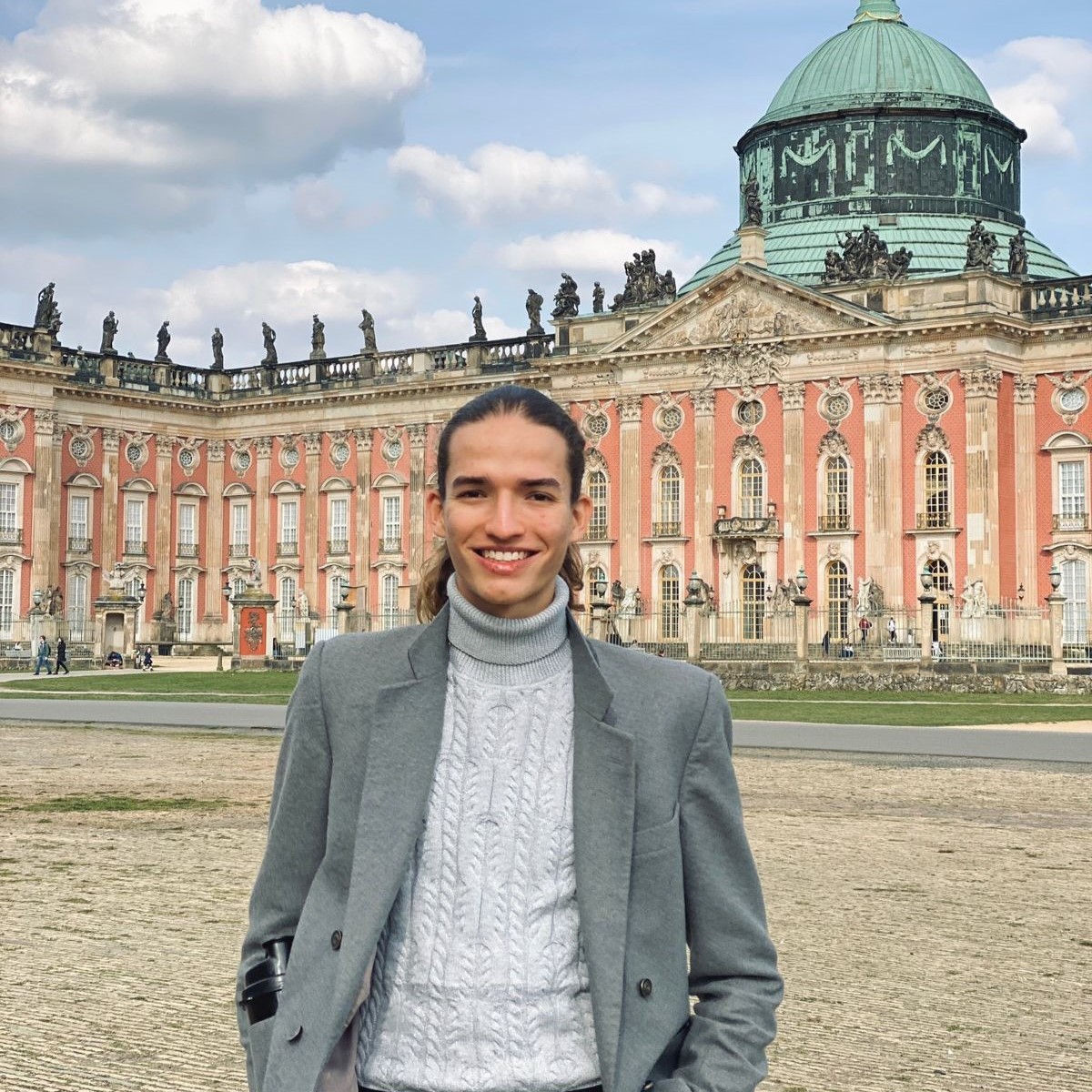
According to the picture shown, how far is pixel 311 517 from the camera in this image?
220 feet

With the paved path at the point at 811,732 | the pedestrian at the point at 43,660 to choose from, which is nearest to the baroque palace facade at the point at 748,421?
the pedestrian at the point at 43,660

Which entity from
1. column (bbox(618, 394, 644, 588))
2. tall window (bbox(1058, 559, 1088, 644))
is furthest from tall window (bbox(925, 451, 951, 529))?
column (bbox(618, 394, 644, 588))

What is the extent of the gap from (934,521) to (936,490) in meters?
0.91

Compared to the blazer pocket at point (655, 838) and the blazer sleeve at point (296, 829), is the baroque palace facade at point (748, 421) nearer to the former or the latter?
the blazer sleeve at point (296, 829)

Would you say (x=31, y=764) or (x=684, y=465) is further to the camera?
(x=684, y=465)

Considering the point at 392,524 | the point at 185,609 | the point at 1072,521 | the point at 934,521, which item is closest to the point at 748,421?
the point at 934,521

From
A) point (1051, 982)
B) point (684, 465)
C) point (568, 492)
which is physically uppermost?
point (684, 465)

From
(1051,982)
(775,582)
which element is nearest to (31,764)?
(1051,982)

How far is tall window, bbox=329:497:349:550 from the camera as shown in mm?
66438

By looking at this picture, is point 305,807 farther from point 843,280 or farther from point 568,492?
point 843,280

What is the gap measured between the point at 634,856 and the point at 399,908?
0.45 meters

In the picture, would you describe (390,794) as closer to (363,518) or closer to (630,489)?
(630,489)

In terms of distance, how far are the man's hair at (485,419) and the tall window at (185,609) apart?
214ft

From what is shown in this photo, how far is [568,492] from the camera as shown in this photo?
3.64 metres
